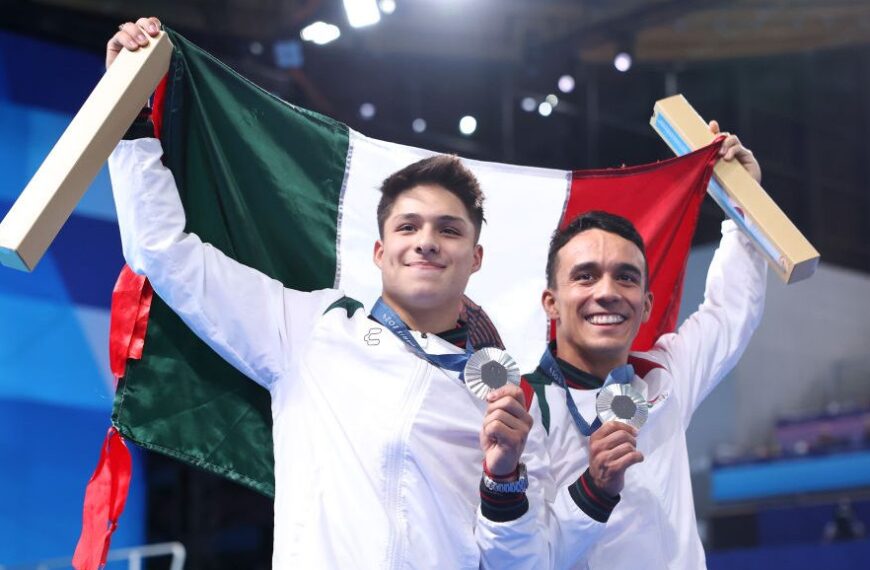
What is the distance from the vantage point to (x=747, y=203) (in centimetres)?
291

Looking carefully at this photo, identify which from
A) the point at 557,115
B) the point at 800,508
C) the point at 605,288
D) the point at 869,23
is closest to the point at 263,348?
the point at 605,288

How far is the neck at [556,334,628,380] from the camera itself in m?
2.61

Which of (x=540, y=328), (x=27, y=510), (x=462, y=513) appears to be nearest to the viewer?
(x=462, y=513)

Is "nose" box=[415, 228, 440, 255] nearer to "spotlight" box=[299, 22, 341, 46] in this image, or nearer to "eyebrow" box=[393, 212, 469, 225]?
"eyebrow" box=[393, 212, 469, 225]

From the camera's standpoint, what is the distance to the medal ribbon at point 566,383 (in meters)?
2.38

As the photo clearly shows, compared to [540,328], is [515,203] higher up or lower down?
higher up

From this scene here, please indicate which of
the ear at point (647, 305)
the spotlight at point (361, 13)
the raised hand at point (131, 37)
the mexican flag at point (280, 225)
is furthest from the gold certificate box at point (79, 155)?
the spotlight at point (361, 13)

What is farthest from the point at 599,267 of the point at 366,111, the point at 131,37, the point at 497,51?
the point at 497,51

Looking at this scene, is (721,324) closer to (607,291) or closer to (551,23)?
(607,291)

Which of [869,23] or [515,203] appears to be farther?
[869,23]

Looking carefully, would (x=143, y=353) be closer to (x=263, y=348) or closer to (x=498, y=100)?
(x=263, y=348)

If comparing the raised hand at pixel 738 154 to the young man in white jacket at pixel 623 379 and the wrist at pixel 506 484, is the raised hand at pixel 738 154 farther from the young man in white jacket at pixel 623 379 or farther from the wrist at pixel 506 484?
the wrist at pixel 506 484

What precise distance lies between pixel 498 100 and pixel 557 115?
0.65 meters

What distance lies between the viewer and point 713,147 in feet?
9.93
